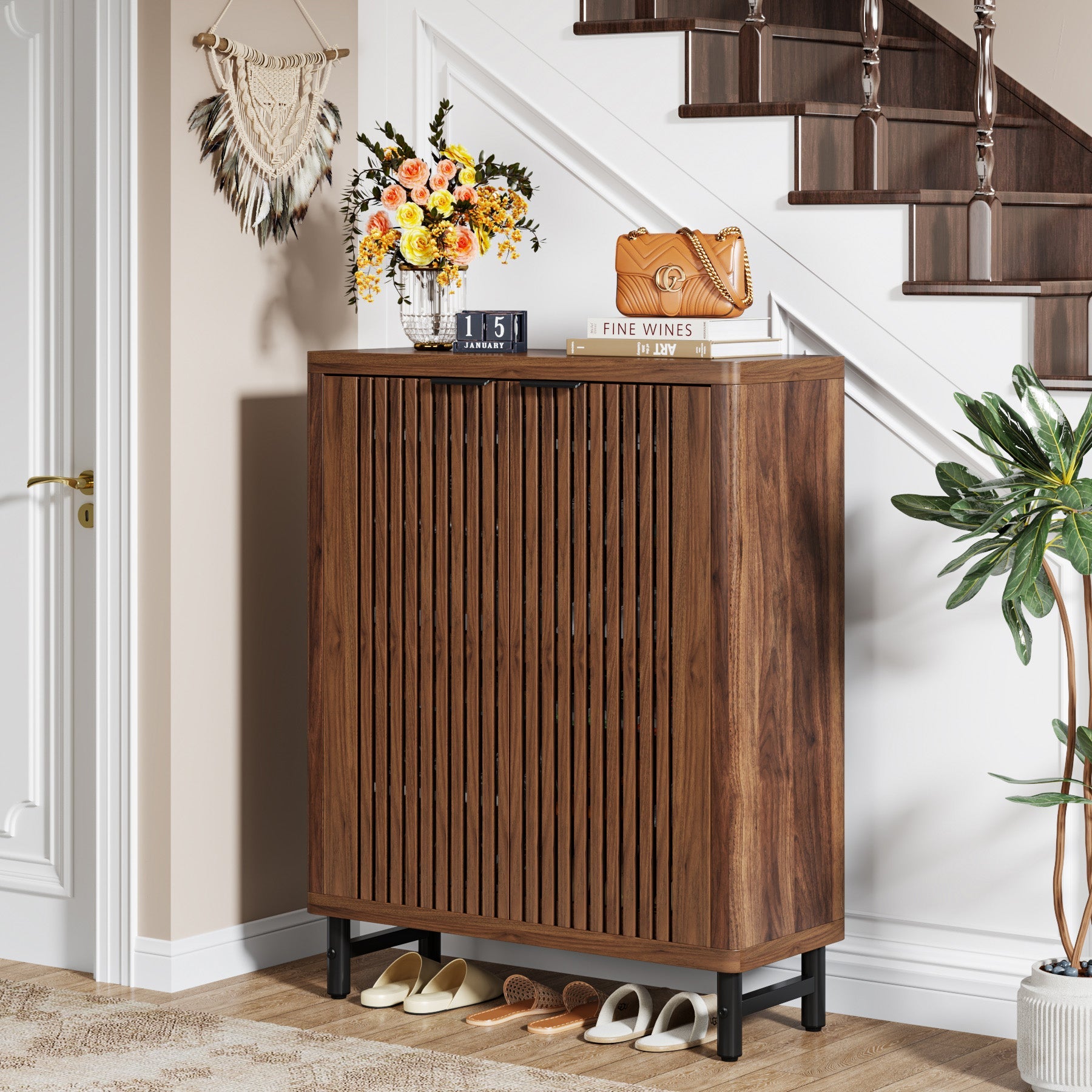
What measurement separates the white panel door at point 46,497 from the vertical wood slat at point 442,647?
2.61 ft

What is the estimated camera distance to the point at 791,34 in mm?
3680

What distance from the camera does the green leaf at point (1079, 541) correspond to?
9.04ft

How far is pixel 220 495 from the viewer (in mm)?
3695

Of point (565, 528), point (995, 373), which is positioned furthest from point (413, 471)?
point (995, 373)

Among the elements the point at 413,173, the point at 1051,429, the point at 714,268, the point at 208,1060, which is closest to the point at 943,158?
the point at 714,268

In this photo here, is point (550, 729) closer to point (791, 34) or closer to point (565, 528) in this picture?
point (565, 528)

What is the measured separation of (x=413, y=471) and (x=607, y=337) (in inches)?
18.2

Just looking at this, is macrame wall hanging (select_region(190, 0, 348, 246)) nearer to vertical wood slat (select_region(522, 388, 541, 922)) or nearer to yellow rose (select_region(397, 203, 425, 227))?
yellow rose (select_region(397, 203, 425, 227))

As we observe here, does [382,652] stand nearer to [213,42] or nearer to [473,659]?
[473,659]

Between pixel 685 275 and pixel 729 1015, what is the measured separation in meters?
1.33

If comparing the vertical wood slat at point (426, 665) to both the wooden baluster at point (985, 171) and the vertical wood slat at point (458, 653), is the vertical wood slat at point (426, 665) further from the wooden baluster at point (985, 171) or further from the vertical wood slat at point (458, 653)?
the wooden baluster at point (985, 171)

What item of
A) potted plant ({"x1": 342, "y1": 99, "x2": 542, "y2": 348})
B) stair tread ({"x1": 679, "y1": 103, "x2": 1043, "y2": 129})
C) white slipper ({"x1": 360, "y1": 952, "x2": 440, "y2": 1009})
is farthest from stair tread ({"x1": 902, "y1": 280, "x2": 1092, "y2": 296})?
white slipper ({"x1": 360, "y1": 952, "x2": 440, "y2": 1009})

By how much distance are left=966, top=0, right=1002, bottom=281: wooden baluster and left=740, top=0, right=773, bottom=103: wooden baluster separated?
1.36 feet

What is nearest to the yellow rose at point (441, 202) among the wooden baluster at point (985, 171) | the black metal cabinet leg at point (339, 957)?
the wooden baluster at point (985, 171)
